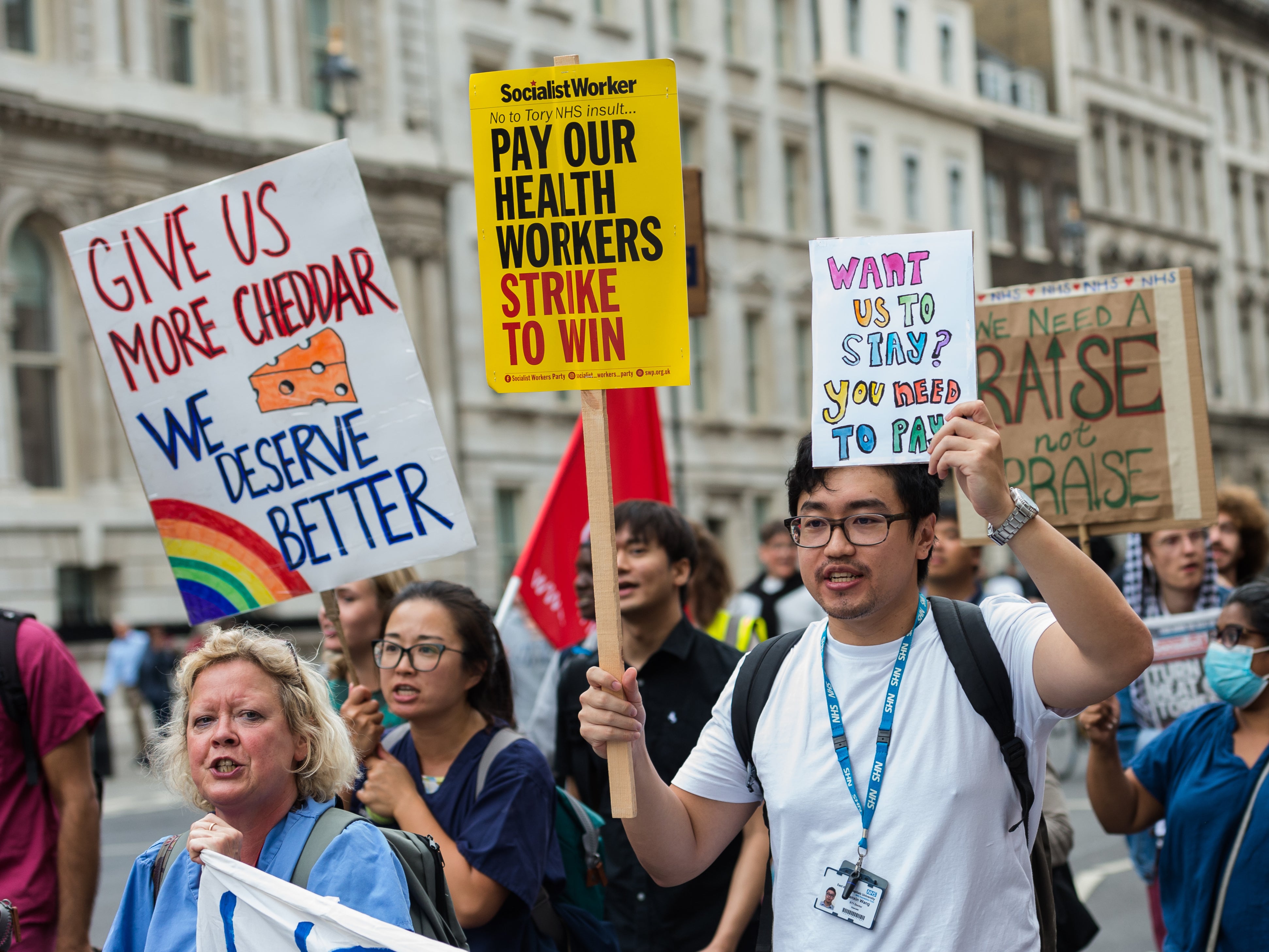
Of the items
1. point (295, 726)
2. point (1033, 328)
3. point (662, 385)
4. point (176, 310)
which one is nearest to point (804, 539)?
point (662, 385)

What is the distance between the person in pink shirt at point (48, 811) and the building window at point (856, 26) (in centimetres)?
3431

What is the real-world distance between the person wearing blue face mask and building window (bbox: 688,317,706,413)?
26631 mm

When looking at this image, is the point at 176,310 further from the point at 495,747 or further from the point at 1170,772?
the point at 1170,772

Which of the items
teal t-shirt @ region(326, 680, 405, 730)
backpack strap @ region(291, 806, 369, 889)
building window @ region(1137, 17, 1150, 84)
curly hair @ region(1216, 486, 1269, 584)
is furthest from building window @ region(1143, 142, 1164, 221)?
backpack strap @ region(291, 806, 369, 889)

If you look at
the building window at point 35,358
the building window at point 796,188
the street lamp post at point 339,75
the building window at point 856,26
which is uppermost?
the building window at point 856,26

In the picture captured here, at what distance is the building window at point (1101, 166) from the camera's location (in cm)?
4425

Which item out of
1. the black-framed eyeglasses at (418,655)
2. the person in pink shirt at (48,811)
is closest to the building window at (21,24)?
the person in pink shirt at (48,811)

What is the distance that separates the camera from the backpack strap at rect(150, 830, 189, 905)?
2885mm

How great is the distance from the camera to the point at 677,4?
31.9m

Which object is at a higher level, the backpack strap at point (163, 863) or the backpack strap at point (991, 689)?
the backpack strap at point (991, 689)

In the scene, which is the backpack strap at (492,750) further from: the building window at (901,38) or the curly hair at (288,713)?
the building window at (901,38)

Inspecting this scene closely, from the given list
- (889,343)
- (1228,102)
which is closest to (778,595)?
(889,343)

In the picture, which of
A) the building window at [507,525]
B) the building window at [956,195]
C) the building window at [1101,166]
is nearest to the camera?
the building window at [507,525]

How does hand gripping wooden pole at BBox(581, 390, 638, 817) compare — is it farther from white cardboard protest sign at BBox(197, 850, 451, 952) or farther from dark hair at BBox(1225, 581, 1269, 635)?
dark hair at BBox(1225, 581, 1269, 635)
